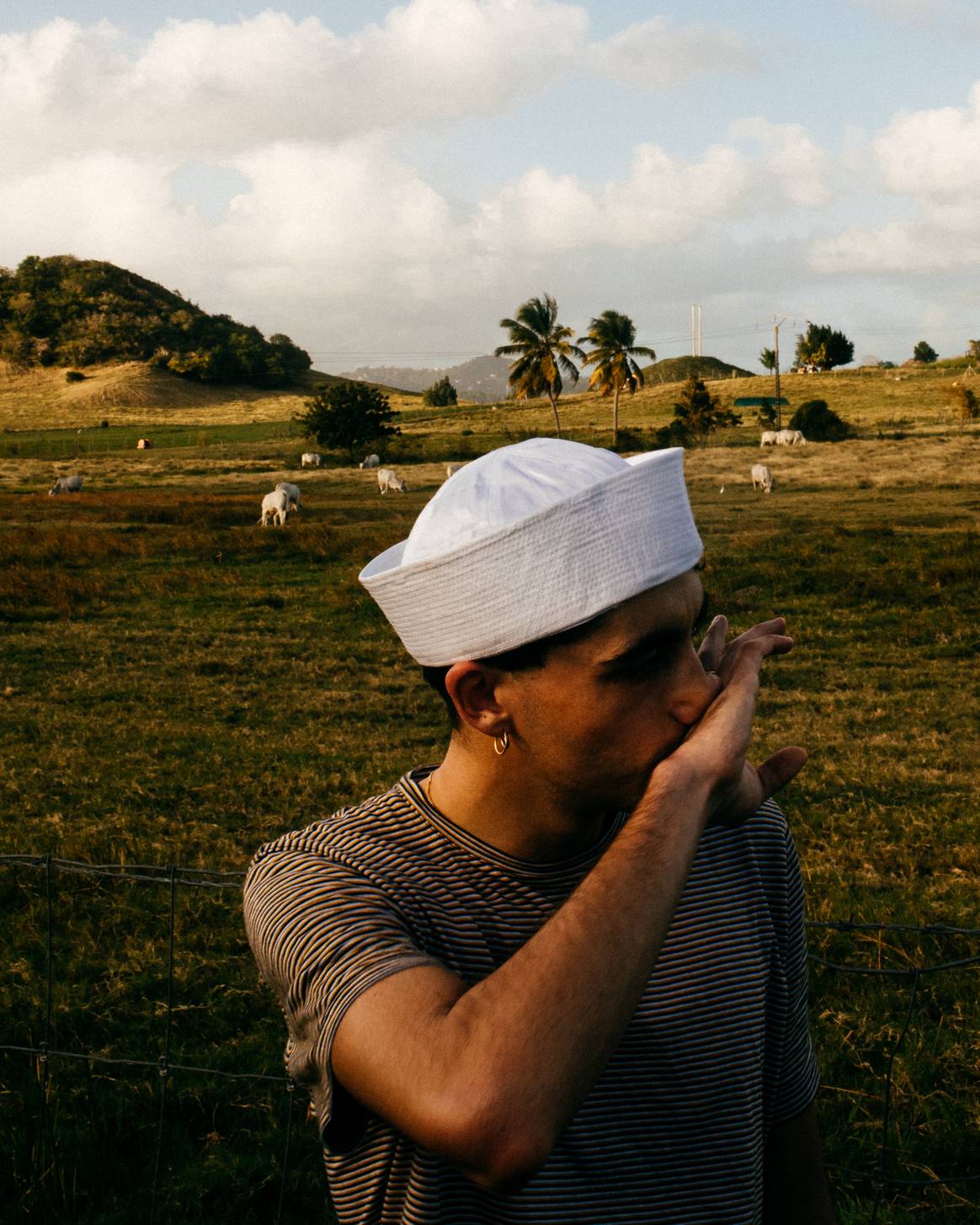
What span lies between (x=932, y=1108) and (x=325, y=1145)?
10.7 feet

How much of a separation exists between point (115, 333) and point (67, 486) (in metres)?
83.9

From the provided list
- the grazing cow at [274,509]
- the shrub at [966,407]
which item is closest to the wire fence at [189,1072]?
the grazing cow at [274,509]

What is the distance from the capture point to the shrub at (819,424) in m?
50.2

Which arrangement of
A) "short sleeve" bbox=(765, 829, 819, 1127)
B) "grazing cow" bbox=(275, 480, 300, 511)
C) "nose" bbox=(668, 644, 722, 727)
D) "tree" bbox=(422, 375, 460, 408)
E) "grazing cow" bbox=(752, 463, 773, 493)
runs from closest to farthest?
"nose" bbox=(668, 644, 722, 727) < "short sleeve" bbox=(765, 829, 819, 1127) < "grazing cow" bbox=(275, 480, 300, 511) < "grazing cow" bbox=(752, 463, 773, 493) < "tree" bbox=(422, 375, 460, 408)

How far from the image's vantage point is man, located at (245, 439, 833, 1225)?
4.22 feet

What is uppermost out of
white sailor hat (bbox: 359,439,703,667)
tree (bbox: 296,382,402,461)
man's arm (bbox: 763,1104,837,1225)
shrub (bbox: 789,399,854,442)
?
tree (bbox: 296,382,402,461)

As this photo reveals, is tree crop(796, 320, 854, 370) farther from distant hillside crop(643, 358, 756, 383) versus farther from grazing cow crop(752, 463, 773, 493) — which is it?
grazing cow crop(752, 463, 773, 493)

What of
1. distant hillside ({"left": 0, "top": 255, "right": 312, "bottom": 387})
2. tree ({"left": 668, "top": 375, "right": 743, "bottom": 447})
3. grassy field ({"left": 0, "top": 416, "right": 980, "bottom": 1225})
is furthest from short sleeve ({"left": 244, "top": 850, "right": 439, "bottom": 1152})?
distant hillside ({"left": 0, "top": 255, "right": 312, "bottom": 387})

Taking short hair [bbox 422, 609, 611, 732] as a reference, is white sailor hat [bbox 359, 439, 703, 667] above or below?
above

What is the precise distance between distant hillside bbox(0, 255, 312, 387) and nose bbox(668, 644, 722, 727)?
111m

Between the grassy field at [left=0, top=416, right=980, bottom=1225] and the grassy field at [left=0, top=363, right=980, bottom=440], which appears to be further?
the grassy field at [left=0, top=363, right=980, bottom=440]

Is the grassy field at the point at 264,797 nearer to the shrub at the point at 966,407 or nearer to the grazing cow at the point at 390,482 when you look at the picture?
the grazing cow at the point at 390,482

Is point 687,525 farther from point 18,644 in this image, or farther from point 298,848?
point 18,644

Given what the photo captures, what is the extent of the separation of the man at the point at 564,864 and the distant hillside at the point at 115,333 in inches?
4377
